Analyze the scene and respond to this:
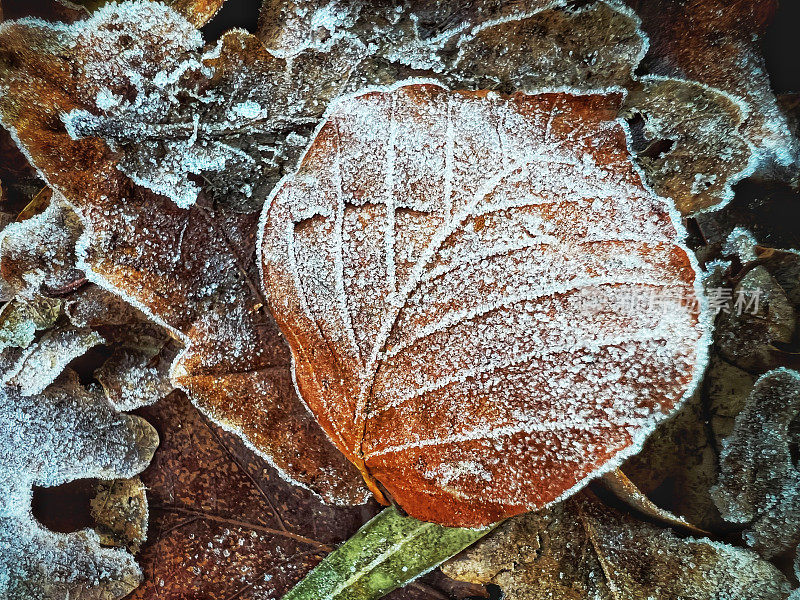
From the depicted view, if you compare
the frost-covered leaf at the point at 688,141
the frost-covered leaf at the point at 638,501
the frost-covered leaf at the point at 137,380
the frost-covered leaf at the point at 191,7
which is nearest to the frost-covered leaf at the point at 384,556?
the frost-covered leaf at the point at 638,501

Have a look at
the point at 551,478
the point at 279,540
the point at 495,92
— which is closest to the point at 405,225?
the point at 495,92

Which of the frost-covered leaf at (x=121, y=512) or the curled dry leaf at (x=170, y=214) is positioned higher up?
the curled dry leaf at (x=170, y=214)

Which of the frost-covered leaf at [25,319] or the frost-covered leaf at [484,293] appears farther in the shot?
the frost-covered leaf at [25,319]

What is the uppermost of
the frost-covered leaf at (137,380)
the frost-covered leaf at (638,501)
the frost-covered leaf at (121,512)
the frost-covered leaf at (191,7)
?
the frost-covered leaf at (191,7)

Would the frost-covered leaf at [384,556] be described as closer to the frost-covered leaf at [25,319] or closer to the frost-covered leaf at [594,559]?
the frost-covered leaf at [594,559]

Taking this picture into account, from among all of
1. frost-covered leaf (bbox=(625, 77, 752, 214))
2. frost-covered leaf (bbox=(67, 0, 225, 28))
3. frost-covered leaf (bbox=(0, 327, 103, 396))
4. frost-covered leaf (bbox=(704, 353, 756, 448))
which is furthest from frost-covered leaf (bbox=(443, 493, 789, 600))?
frost-covered leaf (bbox=(67, 0, 225, 28))

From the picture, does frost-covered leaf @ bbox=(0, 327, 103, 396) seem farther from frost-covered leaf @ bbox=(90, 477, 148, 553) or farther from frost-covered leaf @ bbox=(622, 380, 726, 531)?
frost-covered leaf @ bbox=(622, 380, 726, 531)

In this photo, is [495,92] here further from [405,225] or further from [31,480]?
[31,480]
